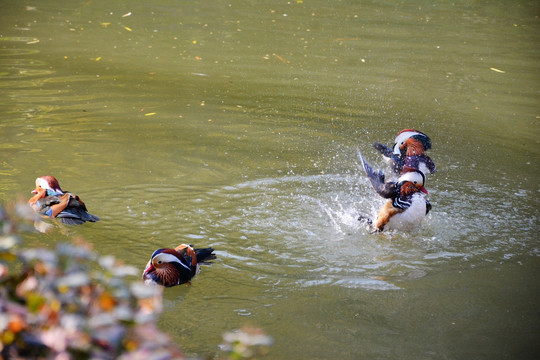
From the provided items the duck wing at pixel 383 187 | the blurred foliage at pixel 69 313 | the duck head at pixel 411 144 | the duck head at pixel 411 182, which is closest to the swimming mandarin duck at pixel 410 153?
the duck head at pixel 411 144

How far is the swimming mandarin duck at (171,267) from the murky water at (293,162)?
0.16 metres

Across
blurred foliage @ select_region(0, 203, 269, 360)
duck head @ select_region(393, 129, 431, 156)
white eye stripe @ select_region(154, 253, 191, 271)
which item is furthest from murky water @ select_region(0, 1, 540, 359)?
blurred foliage @ select_region(0, 203, 269, 360)

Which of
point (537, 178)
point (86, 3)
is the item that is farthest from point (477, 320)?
point (86, 3)

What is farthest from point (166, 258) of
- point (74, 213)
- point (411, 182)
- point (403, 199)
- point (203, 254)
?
point (411, 182)

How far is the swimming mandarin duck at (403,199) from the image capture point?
19.7ft

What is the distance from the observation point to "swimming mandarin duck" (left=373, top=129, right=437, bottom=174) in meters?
6.55

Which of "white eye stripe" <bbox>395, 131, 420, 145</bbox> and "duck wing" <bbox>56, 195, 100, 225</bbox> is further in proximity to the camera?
"white eye stripe" <bbox>395, 131, 420, 145</bbox>

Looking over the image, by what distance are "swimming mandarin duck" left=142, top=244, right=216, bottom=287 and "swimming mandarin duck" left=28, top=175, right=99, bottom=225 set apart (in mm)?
1072

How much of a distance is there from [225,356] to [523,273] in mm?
2942

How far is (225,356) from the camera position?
4.15 meters

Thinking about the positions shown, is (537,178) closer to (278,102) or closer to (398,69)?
(278,102)

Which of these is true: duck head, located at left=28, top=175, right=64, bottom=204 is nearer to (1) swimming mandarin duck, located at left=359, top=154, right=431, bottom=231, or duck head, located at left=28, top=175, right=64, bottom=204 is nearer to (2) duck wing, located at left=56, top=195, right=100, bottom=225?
(2) duck wing, located at left=56, top=195, right=100, bottom=225

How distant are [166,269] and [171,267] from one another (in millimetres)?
44

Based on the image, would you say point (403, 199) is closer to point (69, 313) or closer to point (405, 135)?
point (405, 135)
